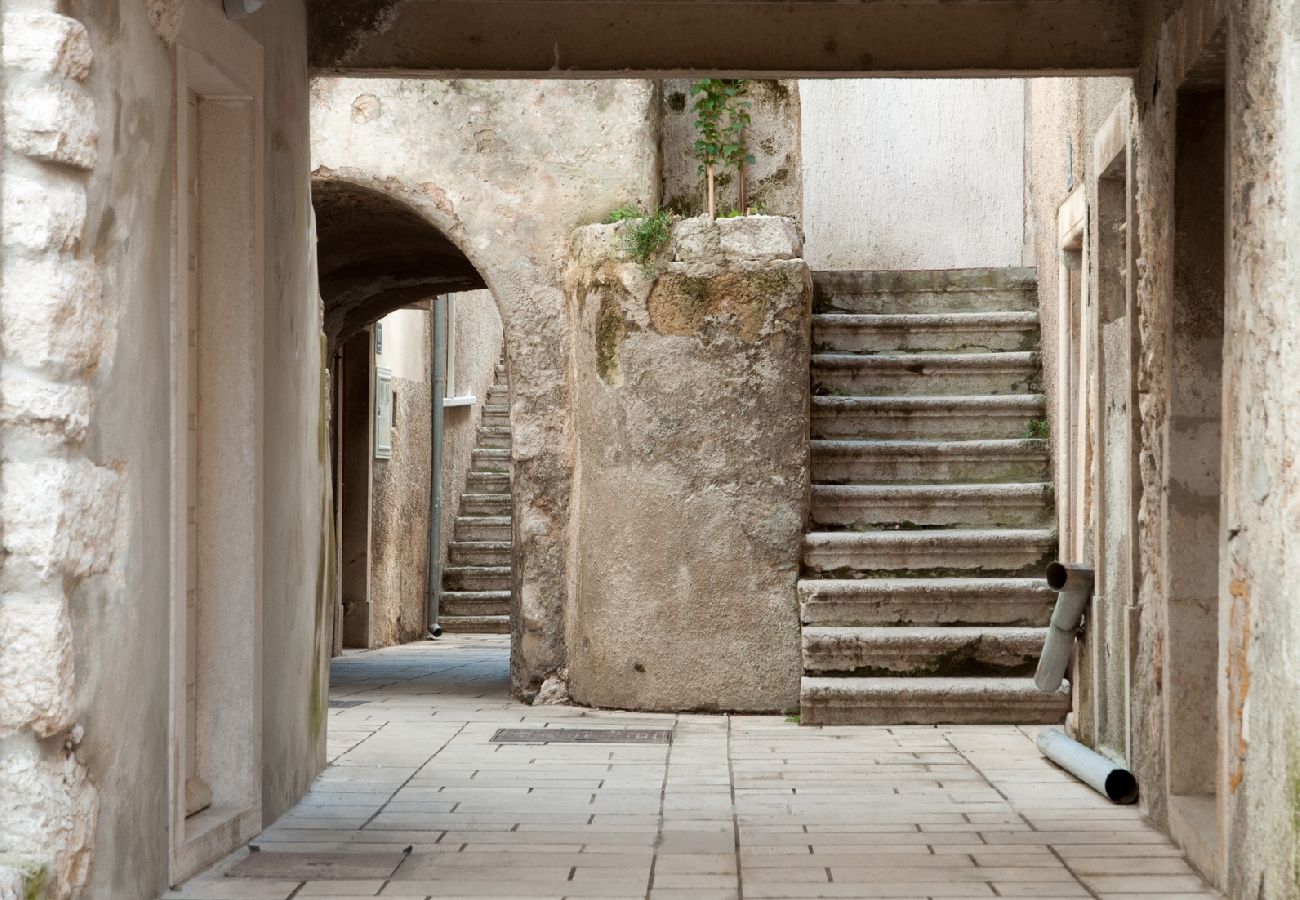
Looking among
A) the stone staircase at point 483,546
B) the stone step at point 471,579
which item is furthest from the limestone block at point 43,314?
the stone step at point 471,579

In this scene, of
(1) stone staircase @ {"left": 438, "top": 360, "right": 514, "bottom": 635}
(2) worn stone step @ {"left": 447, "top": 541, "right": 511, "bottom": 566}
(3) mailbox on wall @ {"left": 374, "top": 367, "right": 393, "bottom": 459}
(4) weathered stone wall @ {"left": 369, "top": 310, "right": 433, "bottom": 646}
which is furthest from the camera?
(2) worn stone step @ {"left": 447, "top": 541, "right": 511, "bottom": 566}

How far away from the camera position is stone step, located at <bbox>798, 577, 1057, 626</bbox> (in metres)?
7.87

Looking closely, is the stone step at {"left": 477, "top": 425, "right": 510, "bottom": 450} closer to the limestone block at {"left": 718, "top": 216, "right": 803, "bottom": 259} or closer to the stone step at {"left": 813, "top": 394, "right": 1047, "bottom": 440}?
the stone step at {"left": 813, "top": 394, "right": 1047, "bottom": 440}

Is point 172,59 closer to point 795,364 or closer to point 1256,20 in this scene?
point 1256,20

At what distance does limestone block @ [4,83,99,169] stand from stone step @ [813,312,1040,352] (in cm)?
669

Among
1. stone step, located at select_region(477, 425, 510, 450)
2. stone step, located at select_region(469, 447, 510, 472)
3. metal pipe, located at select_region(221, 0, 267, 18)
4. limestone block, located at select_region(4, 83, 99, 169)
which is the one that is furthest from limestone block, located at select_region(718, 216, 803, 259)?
stone step, located at select_region(477, 425, 510, 450)

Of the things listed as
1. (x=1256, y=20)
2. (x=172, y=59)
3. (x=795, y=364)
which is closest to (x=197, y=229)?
(x=172, y=59)

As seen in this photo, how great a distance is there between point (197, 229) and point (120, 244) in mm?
1176

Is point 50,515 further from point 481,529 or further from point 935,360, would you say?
point 481,529

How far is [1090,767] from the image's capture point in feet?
18.7

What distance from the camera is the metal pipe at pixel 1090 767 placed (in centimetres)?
541

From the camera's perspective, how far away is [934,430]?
359 inches

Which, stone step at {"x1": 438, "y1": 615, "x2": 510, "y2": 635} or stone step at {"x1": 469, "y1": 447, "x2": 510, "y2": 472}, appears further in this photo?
stone step at {"x1": 469, "y1": 447, "x2": 510, "y2": 472}

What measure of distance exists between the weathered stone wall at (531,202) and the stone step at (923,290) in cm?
175
